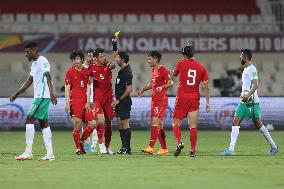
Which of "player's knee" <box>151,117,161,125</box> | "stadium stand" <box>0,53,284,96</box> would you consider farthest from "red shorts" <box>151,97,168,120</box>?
"stadium stand" <box>0,53,284,96</box>

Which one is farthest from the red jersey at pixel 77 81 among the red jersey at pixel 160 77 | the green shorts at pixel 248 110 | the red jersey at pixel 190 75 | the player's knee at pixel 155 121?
the green shorts at pixel 248 110

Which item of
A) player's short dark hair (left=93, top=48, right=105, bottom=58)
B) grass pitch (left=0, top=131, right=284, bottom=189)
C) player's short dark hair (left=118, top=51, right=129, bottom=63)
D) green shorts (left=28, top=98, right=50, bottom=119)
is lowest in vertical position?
grass pitch (left=0, top=131, right=284, bottom=189)

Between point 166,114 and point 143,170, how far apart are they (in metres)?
12.8

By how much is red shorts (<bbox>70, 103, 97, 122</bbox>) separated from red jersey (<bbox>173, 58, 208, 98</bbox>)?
1880 mm

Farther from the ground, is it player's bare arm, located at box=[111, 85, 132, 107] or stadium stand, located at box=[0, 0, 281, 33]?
stadium stand, located at box=[0, 0, 281, 33]

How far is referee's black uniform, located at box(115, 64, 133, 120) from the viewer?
16.2m

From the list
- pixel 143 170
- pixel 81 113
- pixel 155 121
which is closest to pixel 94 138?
pixel 81 113

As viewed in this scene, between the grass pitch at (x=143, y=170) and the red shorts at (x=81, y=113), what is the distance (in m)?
0.76

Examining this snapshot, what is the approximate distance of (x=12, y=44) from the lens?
29.6 m

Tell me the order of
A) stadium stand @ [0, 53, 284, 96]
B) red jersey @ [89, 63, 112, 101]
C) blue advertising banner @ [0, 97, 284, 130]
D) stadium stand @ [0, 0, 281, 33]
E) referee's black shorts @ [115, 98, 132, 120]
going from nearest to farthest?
referee's black shorts @ [115, 98, 132, 120]
red jersey @ [89, 63, 112, 101]
blue advertising banner @ [0, 97, 284, 130]
stadium stand @ [0, 53, 284, 96]
stadium stand @ [0, 0, 281, 33]

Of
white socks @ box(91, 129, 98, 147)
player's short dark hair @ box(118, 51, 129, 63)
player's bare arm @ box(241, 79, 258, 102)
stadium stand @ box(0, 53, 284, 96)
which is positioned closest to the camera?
player's bare arm @ box(241, 79, 258, 102)

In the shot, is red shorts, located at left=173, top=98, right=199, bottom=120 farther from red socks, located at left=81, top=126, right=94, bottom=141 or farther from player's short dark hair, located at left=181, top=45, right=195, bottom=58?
red socks, located at left=81, top=126, right=94, bottom=141

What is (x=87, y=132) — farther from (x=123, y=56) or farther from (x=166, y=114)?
(x=166, y=114)

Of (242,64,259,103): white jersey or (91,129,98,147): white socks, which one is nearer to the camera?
(242,64,259,103): white jersey
